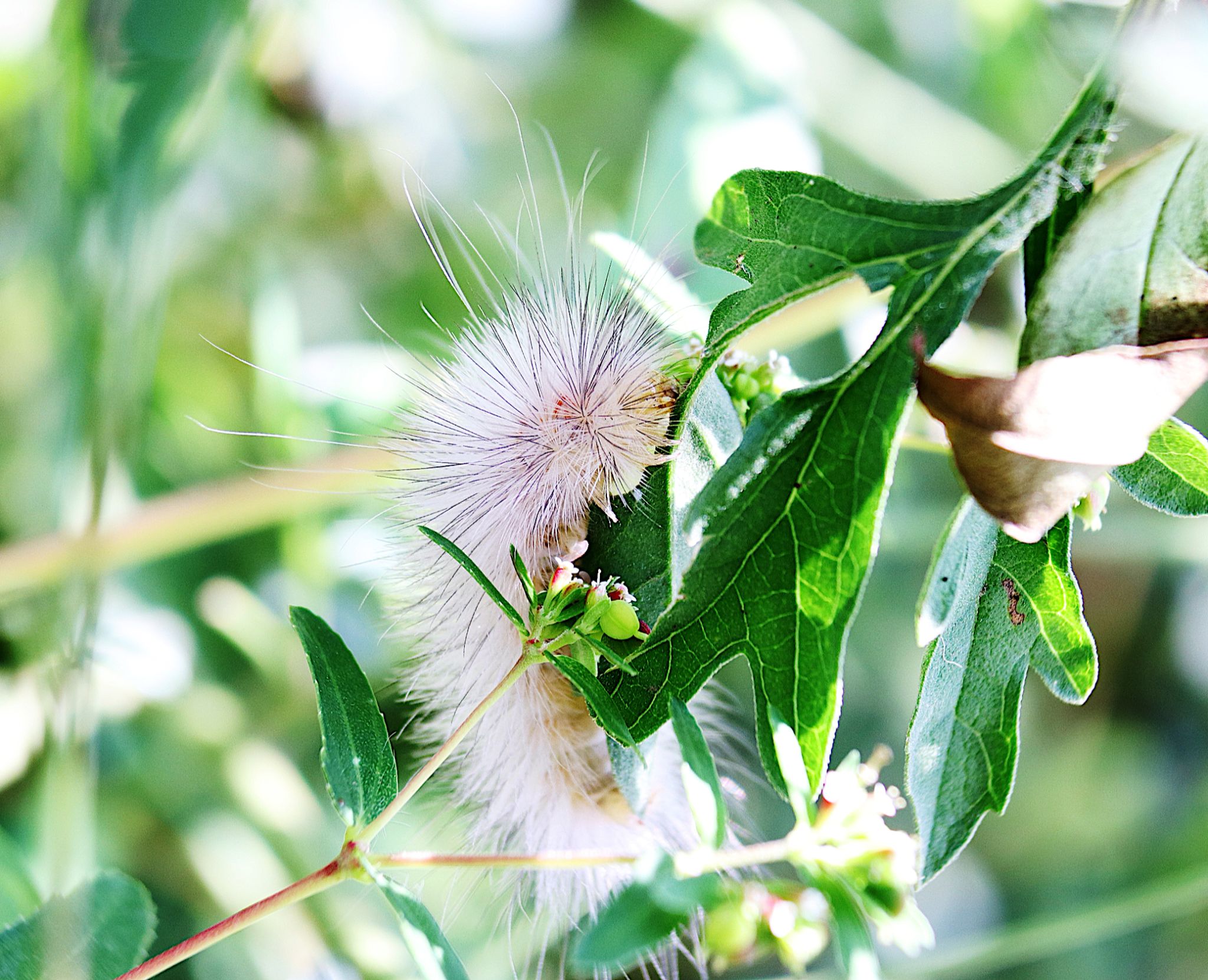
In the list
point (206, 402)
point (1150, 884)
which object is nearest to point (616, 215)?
point (206, 402)

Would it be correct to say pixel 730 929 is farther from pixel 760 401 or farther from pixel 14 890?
pixel 14 890

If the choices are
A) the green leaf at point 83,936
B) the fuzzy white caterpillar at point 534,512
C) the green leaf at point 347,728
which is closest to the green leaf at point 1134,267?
the fuzzy white caterpillar at point 534,512

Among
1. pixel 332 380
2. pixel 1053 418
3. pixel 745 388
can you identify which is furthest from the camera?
pixel 332 380

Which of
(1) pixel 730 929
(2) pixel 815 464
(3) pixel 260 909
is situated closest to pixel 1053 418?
(2) pixel 815 464

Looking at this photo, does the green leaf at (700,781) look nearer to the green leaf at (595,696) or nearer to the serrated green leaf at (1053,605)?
the green leaf at (595,696)

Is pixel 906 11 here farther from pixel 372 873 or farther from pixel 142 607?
pixel 372 873

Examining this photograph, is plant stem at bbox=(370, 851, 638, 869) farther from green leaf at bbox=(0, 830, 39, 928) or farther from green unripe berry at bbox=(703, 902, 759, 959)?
green leaf at bbox=(0, 830, 39, 928)
